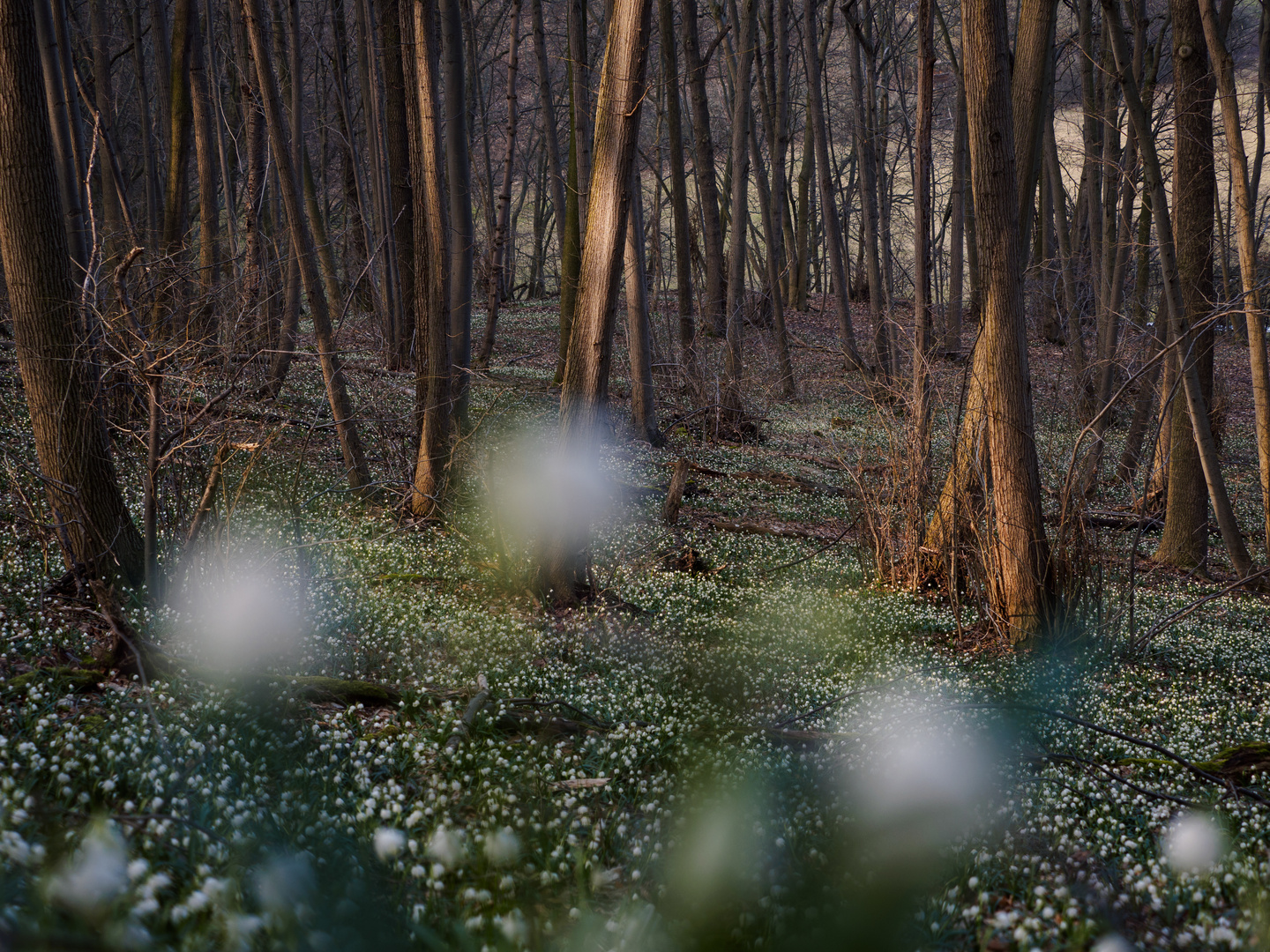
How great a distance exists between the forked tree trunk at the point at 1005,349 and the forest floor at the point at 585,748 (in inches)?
19.2

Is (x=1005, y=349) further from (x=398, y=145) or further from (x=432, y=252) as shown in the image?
(x=398, y=145)

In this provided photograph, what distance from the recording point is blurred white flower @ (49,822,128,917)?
1646 millimetres

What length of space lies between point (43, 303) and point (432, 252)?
4.23 meters

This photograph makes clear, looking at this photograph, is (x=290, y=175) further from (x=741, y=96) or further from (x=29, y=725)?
(x=741, y=96)

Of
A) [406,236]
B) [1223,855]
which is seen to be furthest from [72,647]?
[406,236]

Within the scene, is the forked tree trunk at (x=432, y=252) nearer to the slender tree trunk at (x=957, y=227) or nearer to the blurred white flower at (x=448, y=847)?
the blurred white flower at (x=448, y=847)

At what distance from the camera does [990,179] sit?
7445 mm

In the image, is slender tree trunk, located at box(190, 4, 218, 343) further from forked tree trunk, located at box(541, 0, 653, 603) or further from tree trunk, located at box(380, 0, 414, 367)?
forked tree trunk, located at box(541, 0, 653, 603)

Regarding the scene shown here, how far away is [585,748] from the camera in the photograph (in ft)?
14.3

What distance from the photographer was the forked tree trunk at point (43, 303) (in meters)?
5.72

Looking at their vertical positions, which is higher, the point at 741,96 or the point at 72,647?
the point at 741,96

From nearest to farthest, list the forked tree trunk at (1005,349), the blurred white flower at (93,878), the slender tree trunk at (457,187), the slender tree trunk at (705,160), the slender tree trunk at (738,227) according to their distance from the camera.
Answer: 1. the blurred white flower at (93,878)
2. the forked tree trunk at (1005,349)
3. the slender tree trunk at (457,187)
4. the slender tree trunk at (738,227)
5. the slender tree trunk at (705,160)

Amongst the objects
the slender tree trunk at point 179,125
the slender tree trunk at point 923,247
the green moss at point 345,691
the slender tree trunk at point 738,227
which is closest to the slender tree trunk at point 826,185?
the slender tree trunk at point 738,227

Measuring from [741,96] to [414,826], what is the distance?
19625 mm
